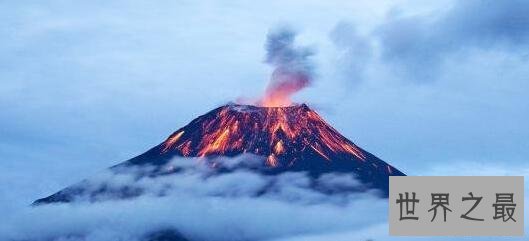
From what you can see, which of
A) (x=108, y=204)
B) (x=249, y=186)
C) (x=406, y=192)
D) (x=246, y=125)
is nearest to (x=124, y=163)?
(x=108, y=204)

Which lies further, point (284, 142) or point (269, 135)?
point (284, 142)

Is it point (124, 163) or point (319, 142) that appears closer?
point (319, 142)

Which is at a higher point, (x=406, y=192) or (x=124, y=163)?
(x=124, y=163)

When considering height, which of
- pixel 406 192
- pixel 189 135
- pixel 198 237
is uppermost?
pixel 189 135

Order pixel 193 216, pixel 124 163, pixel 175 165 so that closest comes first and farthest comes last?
pixel 175 165, pixel 193 216, pixel 124 163

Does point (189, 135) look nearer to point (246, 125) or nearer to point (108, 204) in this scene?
point (246, 125)

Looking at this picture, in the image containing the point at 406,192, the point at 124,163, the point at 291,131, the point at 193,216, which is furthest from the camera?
the point at 124,163

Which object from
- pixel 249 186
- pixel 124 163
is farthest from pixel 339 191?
pixel 124 163
